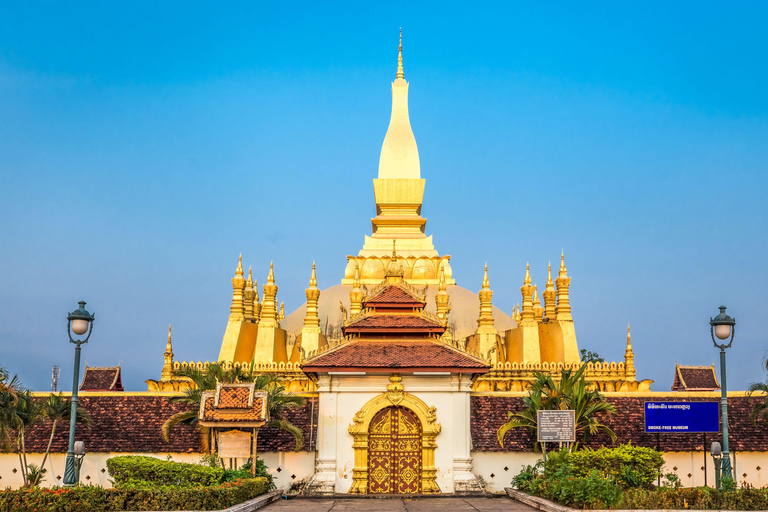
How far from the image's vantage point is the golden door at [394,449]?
23266 millimetres

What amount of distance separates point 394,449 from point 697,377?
2324cm

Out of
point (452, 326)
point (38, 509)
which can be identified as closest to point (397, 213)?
point (452, 326)

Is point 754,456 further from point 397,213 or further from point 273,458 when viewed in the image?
point 397,213

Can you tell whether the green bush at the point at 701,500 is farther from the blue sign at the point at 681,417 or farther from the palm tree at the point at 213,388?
the palm tree at the point at 213,388

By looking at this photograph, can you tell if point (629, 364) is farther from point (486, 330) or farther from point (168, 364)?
point (168, 364)

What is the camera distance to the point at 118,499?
17.1 m

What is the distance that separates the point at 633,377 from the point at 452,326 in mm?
9412

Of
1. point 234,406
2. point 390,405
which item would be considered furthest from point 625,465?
point 234,406

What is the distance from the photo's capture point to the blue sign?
2234 cm

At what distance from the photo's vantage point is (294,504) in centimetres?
2084

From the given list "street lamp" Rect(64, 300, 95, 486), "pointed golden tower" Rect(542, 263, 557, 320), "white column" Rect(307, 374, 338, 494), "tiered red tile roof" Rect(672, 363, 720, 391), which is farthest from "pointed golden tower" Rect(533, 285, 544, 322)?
"street lamp" Rect(64, 300, 95, 486)

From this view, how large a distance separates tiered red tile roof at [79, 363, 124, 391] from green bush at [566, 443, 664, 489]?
29147 millimetres

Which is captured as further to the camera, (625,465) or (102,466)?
(102,466)

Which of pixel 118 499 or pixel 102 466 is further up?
pixel 102 466
